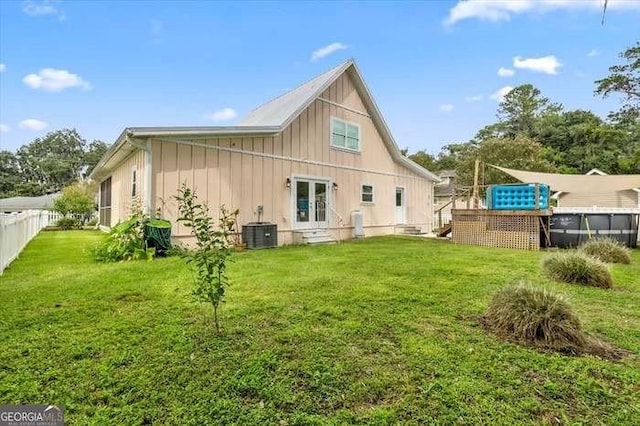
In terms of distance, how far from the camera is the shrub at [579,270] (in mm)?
5406

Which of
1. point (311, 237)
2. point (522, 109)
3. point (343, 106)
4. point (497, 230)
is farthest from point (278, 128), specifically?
point (522, 109)

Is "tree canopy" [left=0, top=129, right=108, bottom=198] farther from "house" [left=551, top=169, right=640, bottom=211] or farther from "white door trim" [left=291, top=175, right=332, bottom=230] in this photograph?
"house" [left=551, top=169, right=640, bottom=211]

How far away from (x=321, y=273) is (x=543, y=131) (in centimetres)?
4291

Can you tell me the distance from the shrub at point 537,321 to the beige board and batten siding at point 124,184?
8.35 m

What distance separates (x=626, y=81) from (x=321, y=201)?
1664cm

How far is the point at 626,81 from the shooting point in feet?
55.9

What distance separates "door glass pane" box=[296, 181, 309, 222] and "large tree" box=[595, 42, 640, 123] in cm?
1610

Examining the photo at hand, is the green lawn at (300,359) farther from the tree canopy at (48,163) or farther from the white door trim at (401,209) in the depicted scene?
the tree canopy at (48,163)

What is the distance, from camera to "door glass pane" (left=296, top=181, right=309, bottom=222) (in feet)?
37.6

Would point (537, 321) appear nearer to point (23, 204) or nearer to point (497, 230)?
point (497, 230)

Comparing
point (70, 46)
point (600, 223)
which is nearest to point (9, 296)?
point (70, 46)

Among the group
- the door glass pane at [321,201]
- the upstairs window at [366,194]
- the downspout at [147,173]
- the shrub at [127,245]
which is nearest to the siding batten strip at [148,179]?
the downspout at [147,173]

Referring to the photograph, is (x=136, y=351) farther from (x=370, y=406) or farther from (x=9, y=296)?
(x=9, y=296)

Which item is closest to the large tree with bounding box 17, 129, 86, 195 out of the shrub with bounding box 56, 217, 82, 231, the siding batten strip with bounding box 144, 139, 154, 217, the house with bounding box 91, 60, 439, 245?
the shrub with bounding box 56, 217, 82, 231
